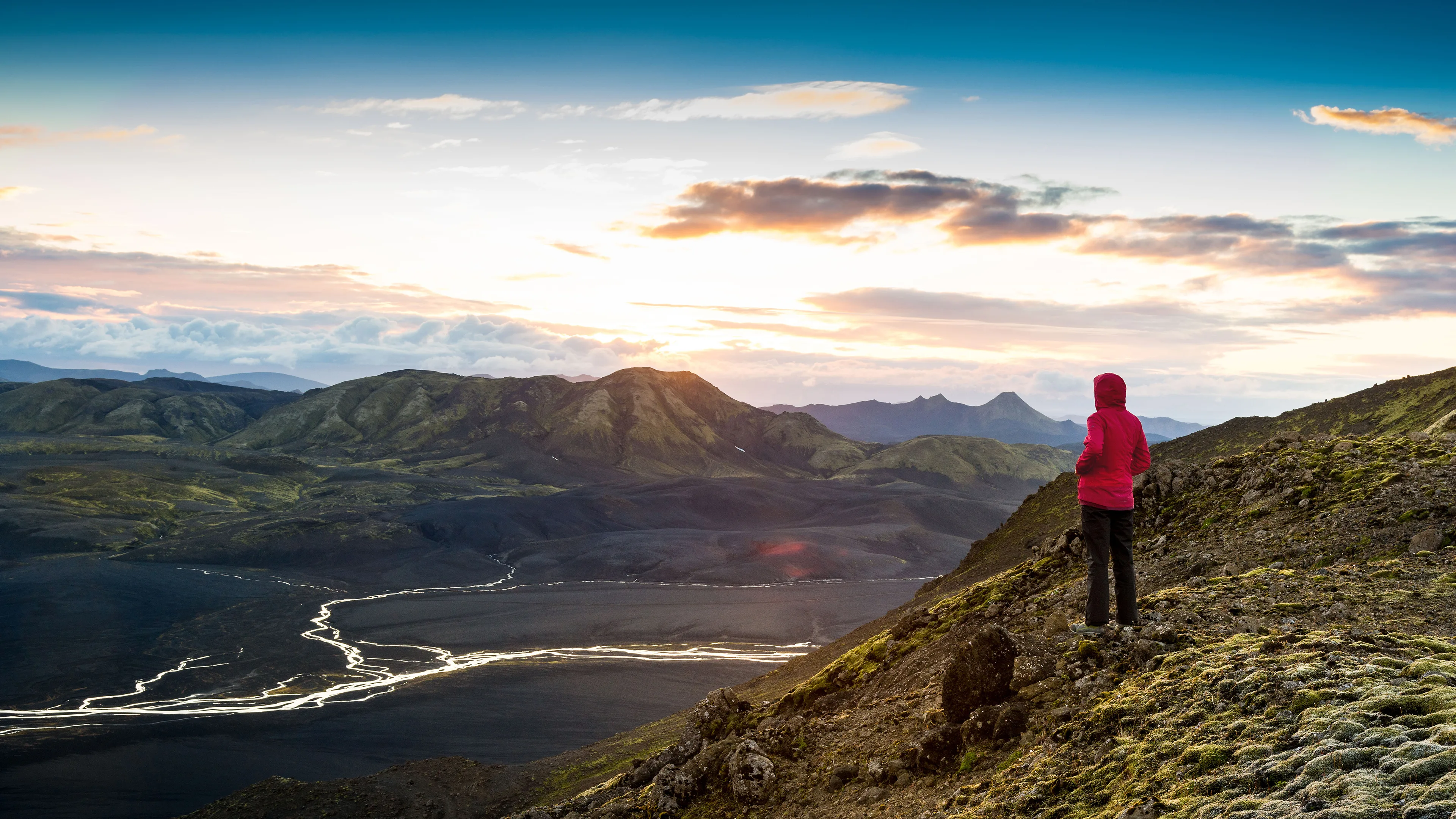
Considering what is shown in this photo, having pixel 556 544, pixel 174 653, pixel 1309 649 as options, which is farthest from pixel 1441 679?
pixel 556 544

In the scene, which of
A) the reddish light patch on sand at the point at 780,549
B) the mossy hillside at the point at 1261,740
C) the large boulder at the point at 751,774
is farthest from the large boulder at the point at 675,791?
the reddish light patch on sand at the point at 780,549

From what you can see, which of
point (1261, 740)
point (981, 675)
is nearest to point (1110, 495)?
point (981, 675)

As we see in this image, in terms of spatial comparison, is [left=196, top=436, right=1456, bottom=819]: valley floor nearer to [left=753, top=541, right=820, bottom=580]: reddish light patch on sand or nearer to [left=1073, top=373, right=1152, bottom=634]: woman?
[left=1073, top=373, right=1152, bottom=634]: woman

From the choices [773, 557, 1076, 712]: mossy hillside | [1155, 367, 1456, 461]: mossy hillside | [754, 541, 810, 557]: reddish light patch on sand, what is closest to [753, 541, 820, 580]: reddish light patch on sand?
[754, 541, 810, 557]: reddish light patch on sand

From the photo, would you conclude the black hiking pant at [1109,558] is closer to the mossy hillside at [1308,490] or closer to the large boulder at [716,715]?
the mossy hillside at [1308,490]

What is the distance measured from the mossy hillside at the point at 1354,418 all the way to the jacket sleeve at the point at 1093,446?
112 feet

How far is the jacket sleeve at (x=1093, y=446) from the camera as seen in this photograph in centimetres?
1114

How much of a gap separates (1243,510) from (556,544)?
160m

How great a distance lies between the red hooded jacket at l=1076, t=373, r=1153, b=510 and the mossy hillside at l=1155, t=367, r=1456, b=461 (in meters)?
33.6

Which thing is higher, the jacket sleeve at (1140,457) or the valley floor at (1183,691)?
the jacket sleeve at (1140,457)

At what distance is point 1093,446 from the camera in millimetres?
11117

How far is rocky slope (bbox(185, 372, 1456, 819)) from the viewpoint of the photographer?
24.8 ft

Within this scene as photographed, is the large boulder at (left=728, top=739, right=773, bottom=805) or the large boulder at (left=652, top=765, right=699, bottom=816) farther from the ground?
the large boulder at (left=728, top=739, right=773, bottom=805)

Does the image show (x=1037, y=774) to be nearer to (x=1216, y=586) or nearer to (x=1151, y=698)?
(x=1151, y=698)
